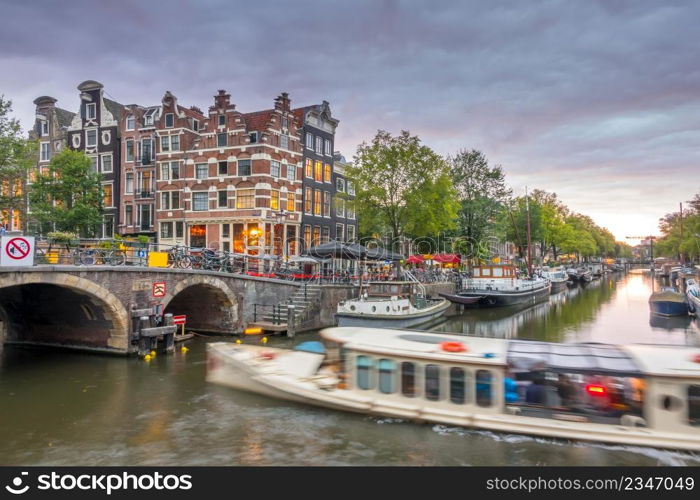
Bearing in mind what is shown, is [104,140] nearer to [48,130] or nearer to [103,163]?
[103,163]

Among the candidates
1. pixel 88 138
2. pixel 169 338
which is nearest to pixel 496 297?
pixel 169 338

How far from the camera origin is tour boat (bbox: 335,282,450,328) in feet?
81.5

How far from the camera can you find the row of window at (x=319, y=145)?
1654 inches

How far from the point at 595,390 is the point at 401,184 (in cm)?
2613

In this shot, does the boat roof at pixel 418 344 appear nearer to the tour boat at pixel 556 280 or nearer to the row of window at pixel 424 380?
the row of window at pixel 424 380

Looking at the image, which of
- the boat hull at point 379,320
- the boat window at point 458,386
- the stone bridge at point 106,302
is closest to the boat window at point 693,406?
the boat window at point 458,386

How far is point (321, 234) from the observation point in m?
43.5

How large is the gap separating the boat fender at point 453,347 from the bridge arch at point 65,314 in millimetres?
13525

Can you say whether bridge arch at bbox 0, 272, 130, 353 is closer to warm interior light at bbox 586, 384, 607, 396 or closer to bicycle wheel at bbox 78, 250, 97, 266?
bicycle wheel at bbox 78, 250, 97, 266

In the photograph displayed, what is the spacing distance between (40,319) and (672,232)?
3961 inches

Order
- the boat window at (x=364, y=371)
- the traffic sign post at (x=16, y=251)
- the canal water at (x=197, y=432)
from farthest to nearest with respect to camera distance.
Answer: the traffic sign post at (x=16, y=251) < the boat window at (x=364, y=371) < the canal water at (x=197, y=432)

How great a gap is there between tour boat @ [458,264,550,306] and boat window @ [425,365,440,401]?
2762cm

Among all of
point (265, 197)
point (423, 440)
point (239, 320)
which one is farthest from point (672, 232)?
point (423, 440)

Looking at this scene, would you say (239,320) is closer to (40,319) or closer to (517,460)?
(40,319)
